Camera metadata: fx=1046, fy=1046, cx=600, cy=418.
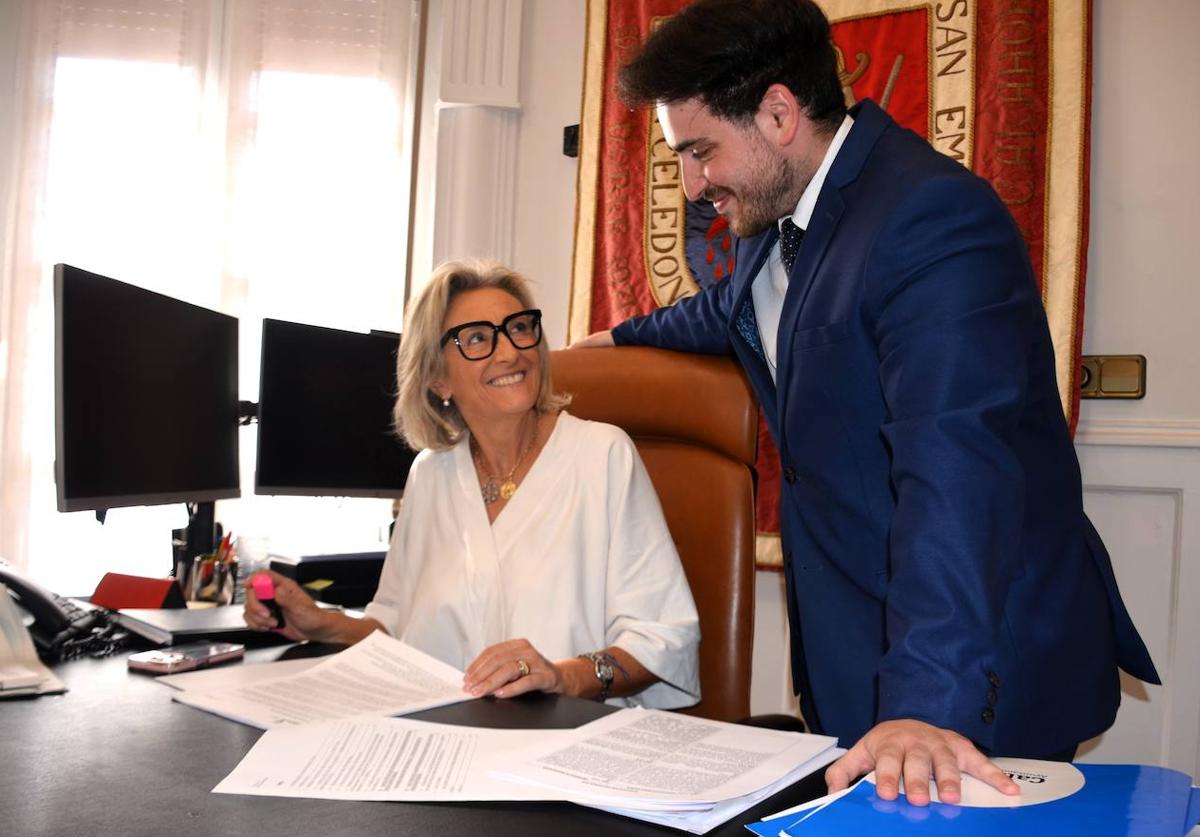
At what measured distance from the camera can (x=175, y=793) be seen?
0.87 meters

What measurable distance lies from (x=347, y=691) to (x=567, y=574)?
0.59 meters

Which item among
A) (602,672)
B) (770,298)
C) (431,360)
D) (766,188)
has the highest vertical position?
(766,188)

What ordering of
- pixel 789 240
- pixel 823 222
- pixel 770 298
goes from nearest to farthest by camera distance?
pixel 823 222, pixel 789 240, pixel 770 298

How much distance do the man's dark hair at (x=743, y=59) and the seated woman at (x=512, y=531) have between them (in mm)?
647

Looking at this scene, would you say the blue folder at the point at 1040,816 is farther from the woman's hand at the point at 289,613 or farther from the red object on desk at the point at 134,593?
the red object on desk at the point at 134,593

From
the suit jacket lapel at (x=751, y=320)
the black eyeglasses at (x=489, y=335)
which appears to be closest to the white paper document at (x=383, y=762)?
the suit jacket lapel at (x=751, y=320)

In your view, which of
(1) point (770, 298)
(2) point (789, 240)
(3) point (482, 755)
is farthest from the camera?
(1) point (770, 298)

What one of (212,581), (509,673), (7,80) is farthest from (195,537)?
(7,80)

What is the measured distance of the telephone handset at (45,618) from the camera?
1426 mm

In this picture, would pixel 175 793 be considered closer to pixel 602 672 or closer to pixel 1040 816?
pixel 1040 816

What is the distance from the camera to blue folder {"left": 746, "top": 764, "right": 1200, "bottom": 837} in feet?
2.33

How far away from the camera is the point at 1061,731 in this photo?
129 centimetres

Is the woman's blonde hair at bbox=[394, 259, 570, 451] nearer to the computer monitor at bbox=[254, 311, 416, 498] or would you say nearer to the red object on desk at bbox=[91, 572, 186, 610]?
the computer monitor at bbox=[254, 311, 416, 498]

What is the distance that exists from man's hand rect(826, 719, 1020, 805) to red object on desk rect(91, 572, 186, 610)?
4.26ft
